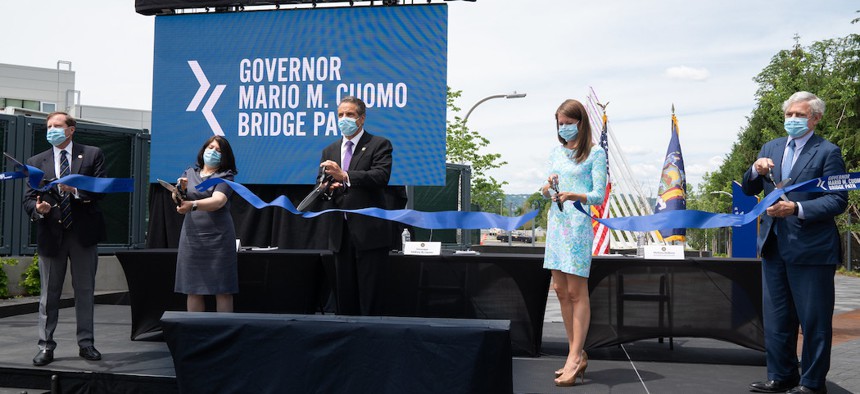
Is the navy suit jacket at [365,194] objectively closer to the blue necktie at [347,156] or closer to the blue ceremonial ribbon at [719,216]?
the blue necktie at [347,156]

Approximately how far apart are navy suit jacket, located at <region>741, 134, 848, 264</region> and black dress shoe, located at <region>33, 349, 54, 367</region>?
4725 millimetres

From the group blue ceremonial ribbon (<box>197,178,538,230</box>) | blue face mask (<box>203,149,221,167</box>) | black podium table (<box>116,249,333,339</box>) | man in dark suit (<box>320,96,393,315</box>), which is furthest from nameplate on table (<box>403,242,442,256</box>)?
blue face mask (<box>203,149,221,167</box>)

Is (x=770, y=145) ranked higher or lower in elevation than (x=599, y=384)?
higher

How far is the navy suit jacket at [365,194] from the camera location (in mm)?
4152

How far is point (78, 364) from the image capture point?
4664 millimetres

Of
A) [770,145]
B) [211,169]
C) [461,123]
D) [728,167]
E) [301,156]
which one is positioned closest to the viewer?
[770,145]

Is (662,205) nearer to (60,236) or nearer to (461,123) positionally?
(60,236)

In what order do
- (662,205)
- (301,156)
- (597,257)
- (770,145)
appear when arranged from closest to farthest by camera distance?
(770,145), (597,257), (301,156), (662,205)

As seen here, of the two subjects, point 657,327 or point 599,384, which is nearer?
point 599,384

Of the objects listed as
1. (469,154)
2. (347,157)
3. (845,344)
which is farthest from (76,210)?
(469,154)

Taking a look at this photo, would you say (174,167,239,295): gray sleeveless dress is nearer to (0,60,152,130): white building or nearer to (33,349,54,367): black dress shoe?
(33,349,54,367): black dress shoe

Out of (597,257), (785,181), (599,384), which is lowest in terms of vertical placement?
(599,384)

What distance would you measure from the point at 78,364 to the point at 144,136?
20.4 feet

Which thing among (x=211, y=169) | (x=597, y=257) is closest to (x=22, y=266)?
(x=211, y=169)
